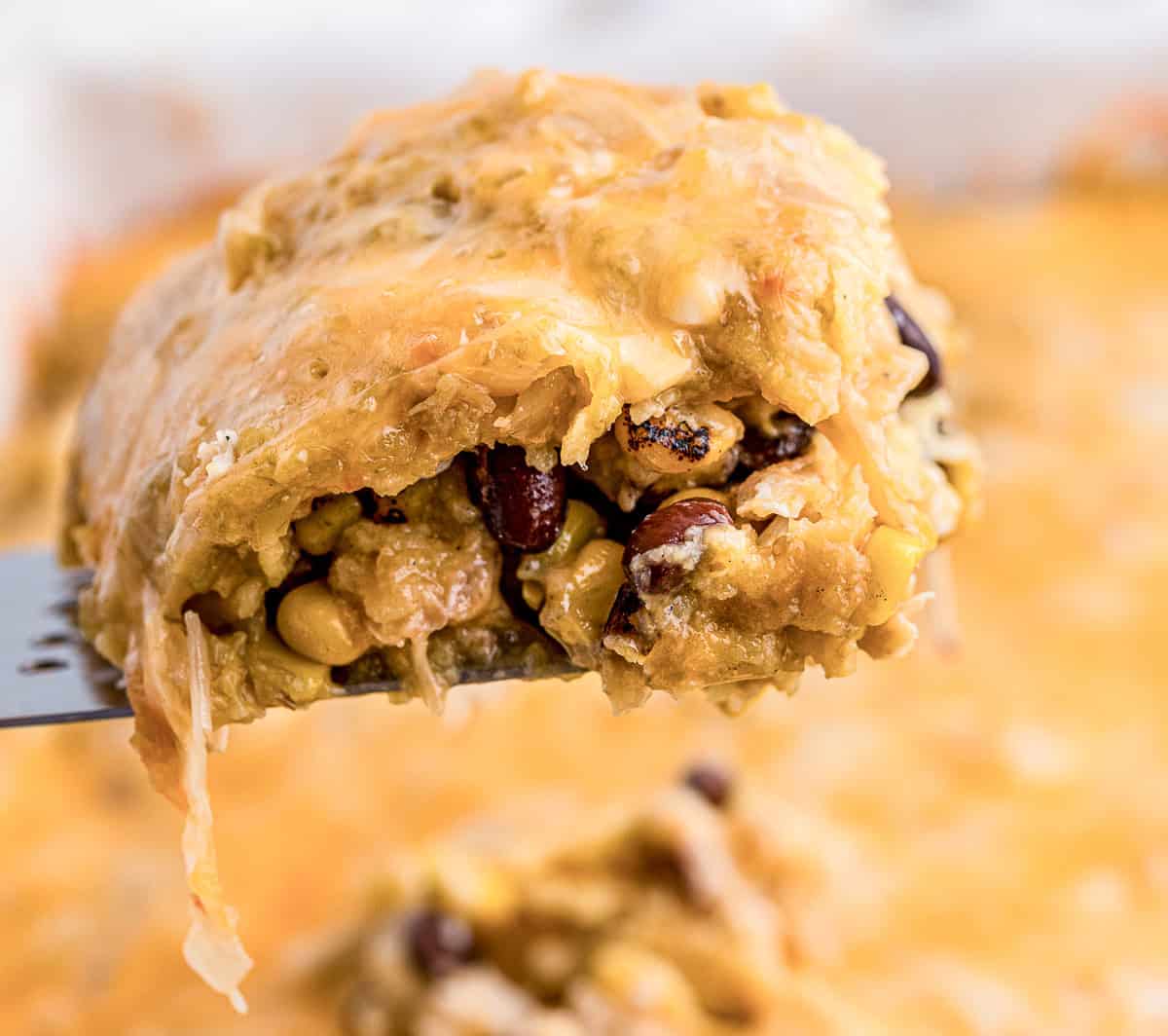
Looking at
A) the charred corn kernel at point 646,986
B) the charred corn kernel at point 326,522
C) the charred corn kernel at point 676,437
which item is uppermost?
the charred corn kernel at point 676,437

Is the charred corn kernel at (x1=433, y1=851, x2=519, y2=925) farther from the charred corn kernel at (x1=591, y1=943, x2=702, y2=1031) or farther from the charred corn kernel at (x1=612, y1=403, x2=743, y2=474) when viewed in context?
the charred corn kernel at (x1=612, y1=403, x2=743, y2=474)

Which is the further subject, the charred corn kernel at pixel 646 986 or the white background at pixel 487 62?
the white background at pixel 487 62

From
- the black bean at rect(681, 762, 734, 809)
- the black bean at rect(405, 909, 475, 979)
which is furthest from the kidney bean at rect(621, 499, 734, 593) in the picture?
the black bean at rect(681, 762, 734, 809)

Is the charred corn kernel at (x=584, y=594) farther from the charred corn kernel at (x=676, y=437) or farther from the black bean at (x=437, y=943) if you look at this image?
the black bean at (x=437, y=943)

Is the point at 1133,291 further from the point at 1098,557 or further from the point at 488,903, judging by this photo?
the point at 488,903

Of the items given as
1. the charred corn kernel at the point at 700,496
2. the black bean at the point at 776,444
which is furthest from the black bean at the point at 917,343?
the charred corn kernel at the point at 700,496
